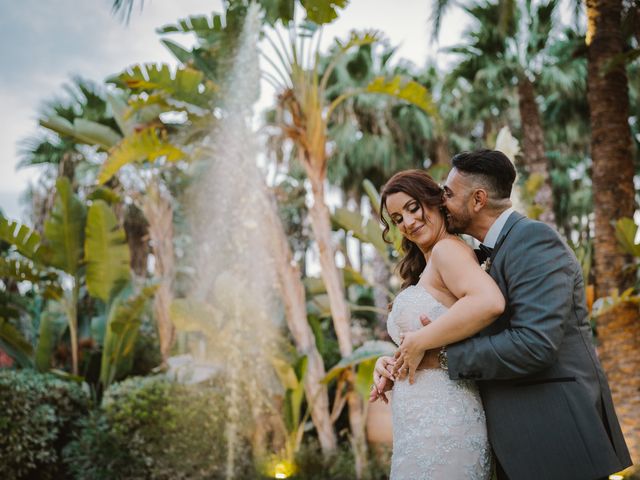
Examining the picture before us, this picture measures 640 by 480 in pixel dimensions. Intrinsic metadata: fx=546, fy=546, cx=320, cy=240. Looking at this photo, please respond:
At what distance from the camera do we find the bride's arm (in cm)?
186

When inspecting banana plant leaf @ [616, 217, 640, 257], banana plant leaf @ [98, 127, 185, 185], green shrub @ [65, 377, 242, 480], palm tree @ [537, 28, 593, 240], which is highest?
palm tree @ [537, 28, 593, 240]

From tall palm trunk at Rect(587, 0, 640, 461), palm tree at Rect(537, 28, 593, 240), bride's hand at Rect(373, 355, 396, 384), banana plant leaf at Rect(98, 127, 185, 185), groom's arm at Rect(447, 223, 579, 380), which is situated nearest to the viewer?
groom's arm at Rect(447, 223, 579, 380)

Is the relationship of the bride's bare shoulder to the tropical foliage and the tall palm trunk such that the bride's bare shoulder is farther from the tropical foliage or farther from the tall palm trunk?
the tall palm trunk

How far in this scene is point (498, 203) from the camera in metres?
2.14

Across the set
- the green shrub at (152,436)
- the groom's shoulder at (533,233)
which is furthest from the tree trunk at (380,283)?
the groom's shoulder at (533,233)

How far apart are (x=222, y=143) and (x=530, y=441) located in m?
6.79

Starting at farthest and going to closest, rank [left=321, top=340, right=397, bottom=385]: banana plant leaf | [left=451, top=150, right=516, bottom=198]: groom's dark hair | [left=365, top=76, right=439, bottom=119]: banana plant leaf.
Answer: [left=365, top=76, right=439, bottom=119]: banana plant leaf
[left=321, top=340, right=397, bottom=385]: banana plant leaf
[left=451, top=150, right=516, bottom=198]: groom's dark hair

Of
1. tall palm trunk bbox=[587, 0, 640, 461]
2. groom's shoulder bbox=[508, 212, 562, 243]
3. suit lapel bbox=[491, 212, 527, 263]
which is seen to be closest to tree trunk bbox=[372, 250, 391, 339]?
tall palm trunk bbox=[587, 0, 640, 461]

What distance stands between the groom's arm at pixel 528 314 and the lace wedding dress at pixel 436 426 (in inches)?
7.5

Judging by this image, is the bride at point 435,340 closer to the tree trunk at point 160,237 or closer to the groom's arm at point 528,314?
the groom's arm at point 528,314

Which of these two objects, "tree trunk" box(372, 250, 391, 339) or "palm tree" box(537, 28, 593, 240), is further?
"tree trunk" box(372, 250, 391, 339)

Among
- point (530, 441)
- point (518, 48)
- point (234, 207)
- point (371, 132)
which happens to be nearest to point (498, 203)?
point (530, 441)

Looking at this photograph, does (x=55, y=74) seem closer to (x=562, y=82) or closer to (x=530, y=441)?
(x=562, y=82)

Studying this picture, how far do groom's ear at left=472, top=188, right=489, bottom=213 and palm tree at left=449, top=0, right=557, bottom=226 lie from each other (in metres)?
9.42
